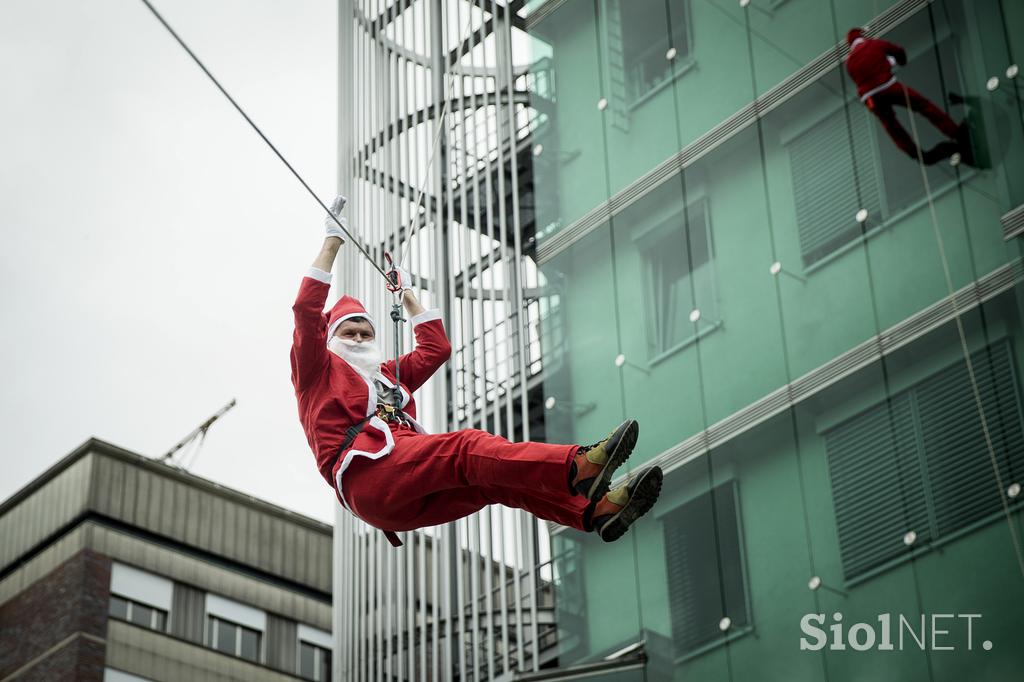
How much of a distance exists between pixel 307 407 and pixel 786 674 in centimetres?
454

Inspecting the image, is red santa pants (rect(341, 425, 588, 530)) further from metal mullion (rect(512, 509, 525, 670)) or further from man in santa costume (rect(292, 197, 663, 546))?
metal mullion (rect(512, 509, 525, 670))

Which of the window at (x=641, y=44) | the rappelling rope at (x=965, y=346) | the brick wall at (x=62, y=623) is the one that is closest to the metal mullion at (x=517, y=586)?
the window at (x=641, y=44)

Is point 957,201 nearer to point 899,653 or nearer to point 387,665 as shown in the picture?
point 899,653

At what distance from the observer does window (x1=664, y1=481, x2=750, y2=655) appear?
1269cm

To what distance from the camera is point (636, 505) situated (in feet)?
28.9

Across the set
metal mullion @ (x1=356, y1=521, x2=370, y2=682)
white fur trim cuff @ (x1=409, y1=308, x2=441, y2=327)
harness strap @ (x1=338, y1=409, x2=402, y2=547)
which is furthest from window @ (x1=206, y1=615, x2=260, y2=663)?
harness strap @ (x1=338, y1=409, x2=402, y2=547)

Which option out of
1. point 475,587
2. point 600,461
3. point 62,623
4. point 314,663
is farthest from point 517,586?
point 314,663

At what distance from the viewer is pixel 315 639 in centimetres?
2961

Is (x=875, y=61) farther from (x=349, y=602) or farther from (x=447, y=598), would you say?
(x=349, y=602)

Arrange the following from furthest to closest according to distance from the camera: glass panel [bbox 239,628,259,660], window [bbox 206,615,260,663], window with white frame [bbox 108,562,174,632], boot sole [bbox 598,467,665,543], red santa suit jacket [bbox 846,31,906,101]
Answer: glass panel [bbox 239,628,259,660] < window [bbox 206,615,260,663] < window with white frame [bbox 108,562,174,632] < red santa suit jacket [bbox 846,31,906,101] < boot sole [bbox 598,467,665,543]

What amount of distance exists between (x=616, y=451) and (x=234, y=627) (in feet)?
70.3

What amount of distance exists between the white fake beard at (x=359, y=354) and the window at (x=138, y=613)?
1828 cm

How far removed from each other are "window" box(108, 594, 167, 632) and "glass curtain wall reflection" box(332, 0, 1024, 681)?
425 inches

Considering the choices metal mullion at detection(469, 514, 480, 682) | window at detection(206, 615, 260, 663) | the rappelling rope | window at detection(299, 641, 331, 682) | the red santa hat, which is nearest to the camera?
the red santa hat
